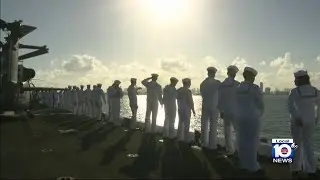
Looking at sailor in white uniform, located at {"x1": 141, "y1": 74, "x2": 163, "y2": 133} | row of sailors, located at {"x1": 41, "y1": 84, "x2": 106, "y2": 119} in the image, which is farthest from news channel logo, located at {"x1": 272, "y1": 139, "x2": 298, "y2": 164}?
row of sailors, located at {"x1": 41, "y1": 84, "x2": 106, "y2": 119}

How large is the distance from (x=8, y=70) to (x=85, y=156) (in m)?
4.64

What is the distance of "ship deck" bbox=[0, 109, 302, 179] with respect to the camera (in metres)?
7.83

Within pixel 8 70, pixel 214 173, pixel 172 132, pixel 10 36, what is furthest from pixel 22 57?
pixel 214 173

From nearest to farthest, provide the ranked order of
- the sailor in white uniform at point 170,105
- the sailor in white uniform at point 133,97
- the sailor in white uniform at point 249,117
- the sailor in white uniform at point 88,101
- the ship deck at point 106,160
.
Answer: the ship deck at point 106,160
the sailor in white uniform at point 249,117
the sailor in white uniform at point 170,105
the sailor in white uniform at point 133,97
the sailor in white uniform at point 88,101

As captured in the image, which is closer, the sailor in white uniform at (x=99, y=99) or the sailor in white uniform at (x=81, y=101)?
the sailor in white uniform at (x=99, y=99)

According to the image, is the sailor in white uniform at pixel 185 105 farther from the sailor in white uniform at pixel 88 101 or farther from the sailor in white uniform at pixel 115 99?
the sailor in white uniform at pixel 88 101

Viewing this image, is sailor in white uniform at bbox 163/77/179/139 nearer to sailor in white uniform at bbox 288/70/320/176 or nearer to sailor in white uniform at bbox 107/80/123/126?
sailor in white uniform at bbox 107/80/123/126

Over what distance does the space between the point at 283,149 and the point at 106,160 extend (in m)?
4.45

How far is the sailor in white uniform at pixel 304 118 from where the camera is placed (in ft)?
27.2

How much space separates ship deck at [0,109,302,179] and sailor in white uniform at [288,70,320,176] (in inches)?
19.4

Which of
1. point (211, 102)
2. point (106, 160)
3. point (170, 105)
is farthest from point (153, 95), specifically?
point (106, 160)

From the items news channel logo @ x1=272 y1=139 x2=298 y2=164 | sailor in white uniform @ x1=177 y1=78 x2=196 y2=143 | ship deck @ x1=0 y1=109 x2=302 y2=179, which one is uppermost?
sailor in white uniform @ x1=177 y1=78 x2=196 y2=143

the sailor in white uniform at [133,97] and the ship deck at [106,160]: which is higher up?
the sailor in white uniform at [133,97]

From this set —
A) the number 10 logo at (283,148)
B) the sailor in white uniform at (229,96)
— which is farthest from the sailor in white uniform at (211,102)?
the number 10 logo at (283,148)
